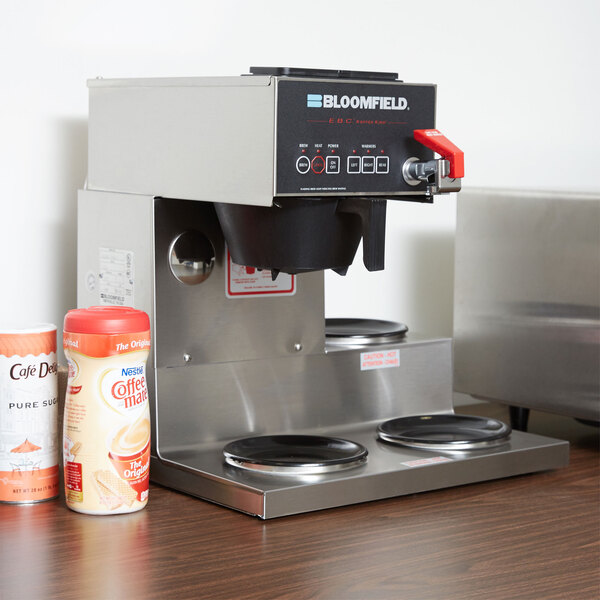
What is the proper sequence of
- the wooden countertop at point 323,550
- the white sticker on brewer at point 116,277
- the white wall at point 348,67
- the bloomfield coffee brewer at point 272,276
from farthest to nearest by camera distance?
1. the white wall at point 348,67
2. the white sticker on brewer at point 116,277
3. the bloomfield coffee brewer at point 272,276
4. the wooden countertop at point 323,550

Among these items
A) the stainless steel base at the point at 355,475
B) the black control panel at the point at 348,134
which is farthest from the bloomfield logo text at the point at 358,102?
the stainless steel base at the point at 355,475

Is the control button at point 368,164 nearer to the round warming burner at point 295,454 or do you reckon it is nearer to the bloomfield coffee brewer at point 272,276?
the bloomfield coffee brewer at point 272,276

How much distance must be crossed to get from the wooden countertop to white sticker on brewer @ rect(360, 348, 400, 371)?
0.71 feet

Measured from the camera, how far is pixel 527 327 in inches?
55.9

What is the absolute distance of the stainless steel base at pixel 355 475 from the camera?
1027 millimetres

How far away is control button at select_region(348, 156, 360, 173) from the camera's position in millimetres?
962

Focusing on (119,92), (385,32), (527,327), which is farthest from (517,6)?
(119,92)

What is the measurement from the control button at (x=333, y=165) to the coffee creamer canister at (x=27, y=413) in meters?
0.34

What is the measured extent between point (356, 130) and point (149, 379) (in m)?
0.36

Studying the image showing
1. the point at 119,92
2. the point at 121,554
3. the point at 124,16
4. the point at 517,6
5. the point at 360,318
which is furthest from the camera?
the point at 517,6

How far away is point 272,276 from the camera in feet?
3.70

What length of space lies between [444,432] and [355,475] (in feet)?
0.71

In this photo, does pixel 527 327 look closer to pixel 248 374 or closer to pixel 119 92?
pixel 248 374

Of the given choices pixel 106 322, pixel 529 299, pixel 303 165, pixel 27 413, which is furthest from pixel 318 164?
pixel 529 299
